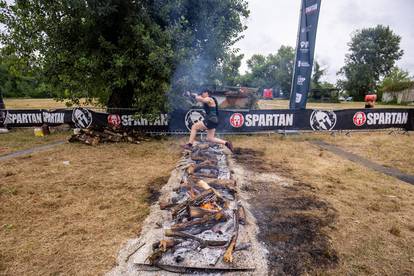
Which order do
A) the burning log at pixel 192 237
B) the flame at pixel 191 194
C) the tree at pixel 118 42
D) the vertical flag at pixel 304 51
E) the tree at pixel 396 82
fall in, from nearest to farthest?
the burning log at pixel 192 237 → the flame at pixel 191 194 → the tree at pixel 118 42 → the vertical flag at pixel 304 51 → the tree at pixel 396 82

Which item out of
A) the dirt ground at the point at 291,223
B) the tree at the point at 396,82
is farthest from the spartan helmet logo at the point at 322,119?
the tree at the point at 396,82

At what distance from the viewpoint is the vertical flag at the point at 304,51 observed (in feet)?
40.3

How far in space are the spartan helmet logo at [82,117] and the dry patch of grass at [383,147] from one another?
12.0 metres

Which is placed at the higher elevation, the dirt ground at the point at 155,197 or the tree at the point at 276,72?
the tree at the point at 276,72

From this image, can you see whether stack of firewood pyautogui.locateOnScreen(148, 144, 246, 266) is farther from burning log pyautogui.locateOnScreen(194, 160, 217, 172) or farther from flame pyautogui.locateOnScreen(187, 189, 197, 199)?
burning log pyautogui.locateOnScreen(194, 160, 217, 172)

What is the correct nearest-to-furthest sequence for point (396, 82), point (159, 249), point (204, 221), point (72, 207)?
point (159, 249) < point (204, 221) < point (72, 207) < point (396, 82)

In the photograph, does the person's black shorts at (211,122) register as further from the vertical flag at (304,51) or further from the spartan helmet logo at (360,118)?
the spartan helmet logo at (360,118)

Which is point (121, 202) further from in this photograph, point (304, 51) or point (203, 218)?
point (304, 51)

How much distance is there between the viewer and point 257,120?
41.0ft

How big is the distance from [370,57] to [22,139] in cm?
6582

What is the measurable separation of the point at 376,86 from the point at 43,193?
208 ft

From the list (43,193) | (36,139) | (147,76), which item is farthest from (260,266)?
(36,139)

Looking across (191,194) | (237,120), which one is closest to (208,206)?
(191,194)

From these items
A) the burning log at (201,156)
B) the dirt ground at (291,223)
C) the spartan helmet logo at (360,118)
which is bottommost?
the dirt ground at (291,223)
